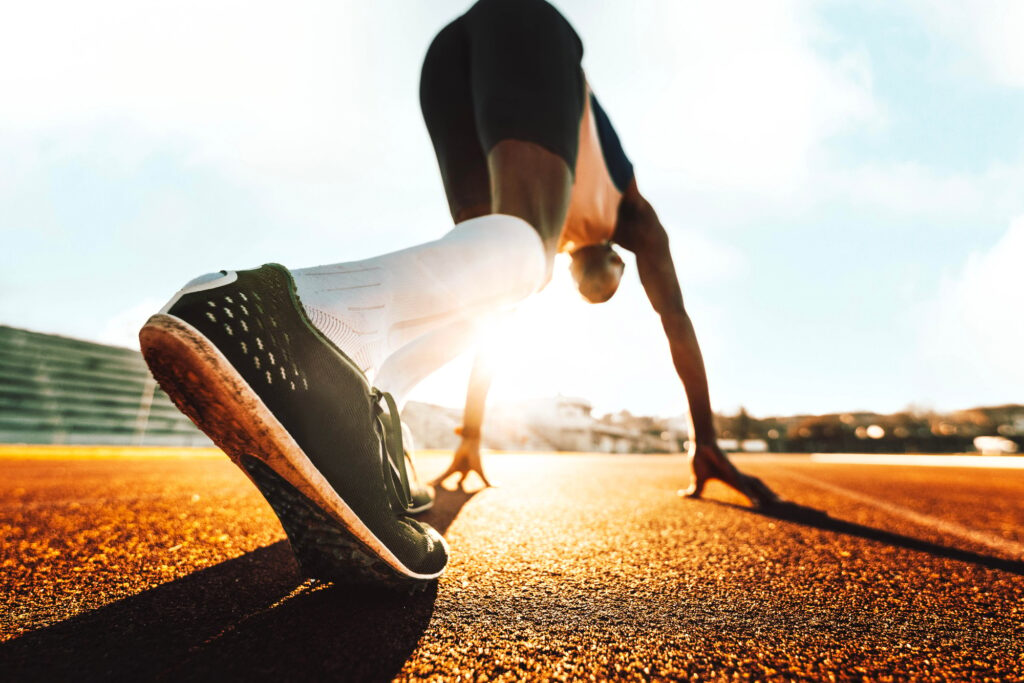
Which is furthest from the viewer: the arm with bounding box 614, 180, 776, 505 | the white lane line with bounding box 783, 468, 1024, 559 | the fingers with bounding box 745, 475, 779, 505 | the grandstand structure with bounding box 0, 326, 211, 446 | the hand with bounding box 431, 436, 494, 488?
the grandstand structure with bounding box 0, 326, 211, 446

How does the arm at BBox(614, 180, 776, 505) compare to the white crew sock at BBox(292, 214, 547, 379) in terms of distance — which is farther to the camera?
the arm at BBox(614, 180, 776, 505)

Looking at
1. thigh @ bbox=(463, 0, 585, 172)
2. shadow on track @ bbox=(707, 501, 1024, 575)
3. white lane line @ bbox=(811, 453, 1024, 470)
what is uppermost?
thigh @ bbox=(463, 0, 585, 172)

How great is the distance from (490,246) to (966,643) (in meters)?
0.63

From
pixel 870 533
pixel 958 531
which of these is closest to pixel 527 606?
pixel 870 533

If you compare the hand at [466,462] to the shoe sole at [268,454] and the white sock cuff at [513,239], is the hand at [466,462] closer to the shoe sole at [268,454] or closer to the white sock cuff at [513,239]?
the white sock cuff at [513,239]

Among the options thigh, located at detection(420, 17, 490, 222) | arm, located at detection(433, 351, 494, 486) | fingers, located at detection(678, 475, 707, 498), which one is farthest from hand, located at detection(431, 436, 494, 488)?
thigh, located at detection(420, 17, 490, 222)

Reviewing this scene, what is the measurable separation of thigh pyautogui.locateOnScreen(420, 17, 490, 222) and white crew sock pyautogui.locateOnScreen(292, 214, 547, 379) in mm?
584

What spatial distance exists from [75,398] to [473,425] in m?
41.9

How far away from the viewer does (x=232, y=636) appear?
39 cm

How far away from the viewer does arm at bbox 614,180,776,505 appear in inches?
59.8

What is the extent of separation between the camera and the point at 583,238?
5.46 ft

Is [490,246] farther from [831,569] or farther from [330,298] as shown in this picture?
[831,569]

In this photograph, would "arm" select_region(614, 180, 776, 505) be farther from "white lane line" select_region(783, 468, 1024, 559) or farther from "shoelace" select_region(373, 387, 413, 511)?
"shoelace" select_region(373, 387, 413, 511)

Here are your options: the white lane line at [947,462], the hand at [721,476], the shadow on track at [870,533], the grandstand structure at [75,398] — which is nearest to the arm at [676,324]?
the hand at [721,476]
